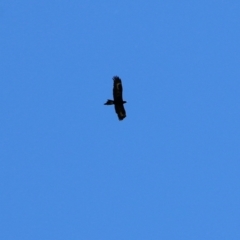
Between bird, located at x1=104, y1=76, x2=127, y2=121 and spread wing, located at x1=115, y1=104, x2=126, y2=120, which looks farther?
spread wing, located at x1=115, y1=104, x2=126, y2=120

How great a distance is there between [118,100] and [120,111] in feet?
3.57

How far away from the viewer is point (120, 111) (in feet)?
456

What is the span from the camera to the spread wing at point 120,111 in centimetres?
13875

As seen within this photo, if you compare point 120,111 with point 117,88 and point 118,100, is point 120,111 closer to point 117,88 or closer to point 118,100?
point 118,100

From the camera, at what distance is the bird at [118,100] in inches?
5398

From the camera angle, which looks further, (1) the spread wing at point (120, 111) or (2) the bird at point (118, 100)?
(1) the spread wing at point (120, 111)

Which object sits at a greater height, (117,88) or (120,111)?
(117,88)

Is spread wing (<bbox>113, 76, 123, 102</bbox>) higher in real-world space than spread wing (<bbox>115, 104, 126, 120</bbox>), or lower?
higher

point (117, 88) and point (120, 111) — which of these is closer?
point (117, 88)

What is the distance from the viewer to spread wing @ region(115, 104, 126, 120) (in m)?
139

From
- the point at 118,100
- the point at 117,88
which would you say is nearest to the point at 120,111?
the point at 118,100

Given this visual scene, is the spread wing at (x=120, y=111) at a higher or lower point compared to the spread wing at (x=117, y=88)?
lower

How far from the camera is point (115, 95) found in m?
138

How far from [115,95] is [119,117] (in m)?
2.17
